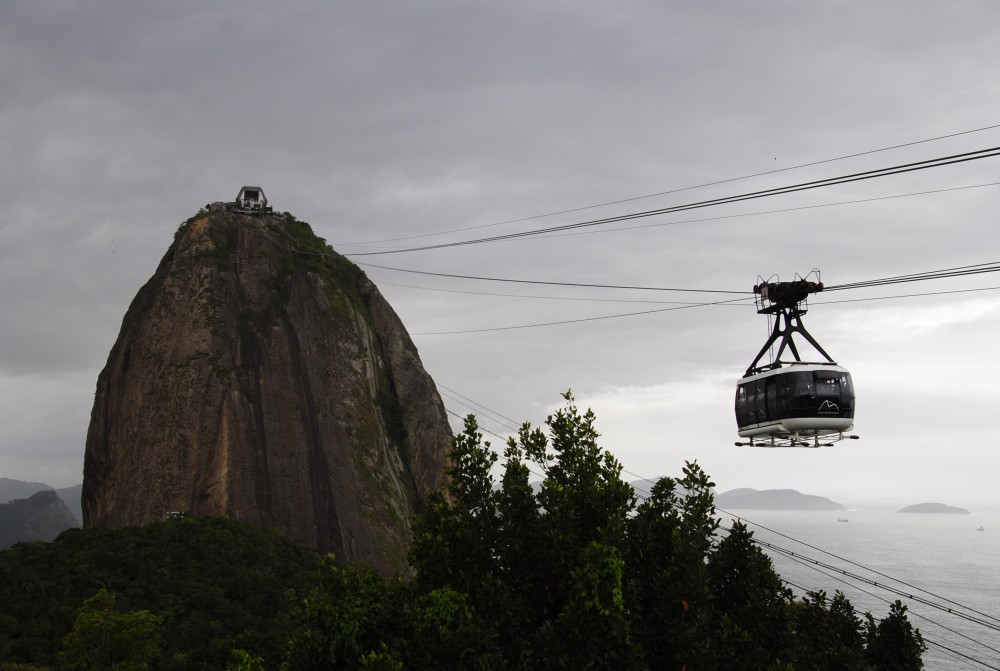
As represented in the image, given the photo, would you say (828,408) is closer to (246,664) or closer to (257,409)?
(246,664)

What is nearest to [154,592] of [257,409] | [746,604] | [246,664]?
[257,409]

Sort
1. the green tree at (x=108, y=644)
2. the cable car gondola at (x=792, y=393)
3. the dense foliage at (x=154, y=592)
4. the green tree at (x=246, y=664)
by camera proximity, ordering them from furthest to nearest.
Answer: the dense foliage at (x=154, y=592) < the green tree at (x=108, y=644) < the cable car gondola at (x=792, y=393) < the green tree at (x=246, y=664)

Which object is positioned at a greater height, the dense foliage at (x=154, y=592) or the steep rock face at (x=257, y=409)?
the steep rock face at (x=257, y=409)

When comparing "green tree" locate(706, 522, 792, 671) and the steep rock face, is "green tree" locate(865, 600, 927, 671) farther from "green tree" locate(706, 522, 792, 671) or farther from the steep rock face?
the steep rock face

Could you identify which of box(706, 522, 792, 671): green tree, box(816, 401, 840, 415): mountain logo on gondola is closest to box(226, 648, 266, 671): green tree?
box(706, 522, 792, 671): green tree

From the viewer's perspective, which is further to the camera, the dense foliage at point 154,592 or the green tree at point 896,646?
the dense foliage at point 154,592

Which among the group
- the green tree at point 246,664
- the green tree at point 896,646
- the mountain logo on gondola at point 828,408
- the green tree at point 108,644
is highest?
the mountain logo on gondola at point 828,408

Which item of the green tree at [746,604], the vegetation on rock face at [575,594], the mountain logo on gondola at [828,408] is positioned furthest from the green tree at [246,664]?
the mountain logo on gondola at [828,408]

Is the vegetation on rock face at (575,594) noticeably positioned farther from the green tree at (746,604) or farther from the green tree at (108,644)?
the green tree at (108,644)
